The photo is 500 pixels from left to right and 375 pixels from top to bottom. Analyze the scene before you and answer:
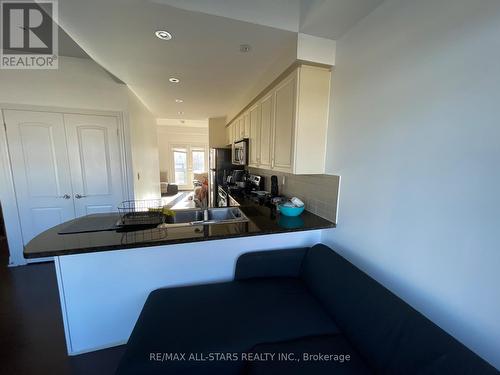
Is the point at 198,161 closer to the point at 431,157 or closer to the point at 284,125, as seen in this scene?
the point at 284,125

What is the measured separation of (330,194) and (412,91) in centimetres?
95

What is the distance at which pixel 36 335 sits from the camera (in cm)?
170

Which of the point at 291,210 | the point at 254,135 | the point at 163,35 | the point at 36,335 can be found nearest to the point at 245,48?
the point at 163,35

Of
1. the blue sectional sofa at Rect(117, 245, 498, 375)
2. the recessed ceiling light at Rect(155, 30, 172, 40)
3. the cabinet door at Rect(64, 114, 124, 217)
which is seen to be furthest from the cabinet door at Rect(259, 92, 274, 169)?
the cabinet door at Rect(64, 114, 124, 217)

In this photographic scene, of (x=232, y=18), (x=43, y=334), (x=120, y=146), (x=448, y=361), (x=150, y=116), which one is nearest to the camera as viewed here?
(x=448, y=361)

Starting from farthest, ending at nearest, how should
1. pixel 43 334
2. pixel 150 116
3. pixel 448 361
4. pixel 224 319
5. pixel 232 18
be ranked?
pixel 150 116 < pixel 43 334 < pixel 232 18 < pixel 224 319 < pixel 448 361

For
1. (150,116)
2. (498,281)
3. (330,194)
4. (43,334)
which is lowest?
Result: (43,334)

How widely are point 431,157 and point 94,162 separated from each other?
360cm

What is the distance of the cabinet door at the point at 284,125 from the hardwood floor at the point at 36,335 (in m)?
2.01

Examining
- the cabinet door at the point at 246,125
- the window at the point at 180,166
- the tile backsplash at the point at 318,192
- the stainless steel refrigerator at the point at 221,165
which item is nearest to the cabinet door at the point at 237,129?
the cabinet door at the point at 246,125

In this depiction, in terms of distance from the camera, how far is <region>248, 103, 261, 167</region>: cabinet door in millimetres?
2656

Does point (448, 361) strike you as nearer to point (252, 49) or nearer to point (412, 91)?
point (412, 91)

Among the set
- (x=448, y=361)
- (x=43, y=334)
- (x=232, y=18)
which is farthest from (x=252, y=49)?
(x=43, y=334)

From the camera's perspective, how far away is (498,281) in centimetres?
82
